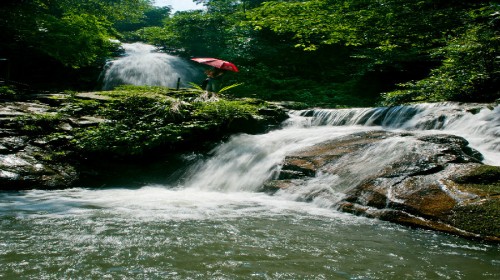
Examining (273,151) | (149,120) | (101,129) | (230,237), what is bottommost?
(230,237)

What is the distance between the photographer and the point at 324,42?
9.66 m

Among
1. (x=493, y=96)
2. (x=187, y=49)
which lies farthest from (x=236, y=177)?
(x=187, y=49)

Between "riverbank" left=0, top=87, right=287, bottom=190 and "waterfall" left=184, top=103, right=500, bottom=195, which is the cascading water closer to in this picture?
"waterfall" left=184, top=103, right=500, bottom=195

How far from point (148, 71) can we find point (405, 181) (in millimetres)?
16738

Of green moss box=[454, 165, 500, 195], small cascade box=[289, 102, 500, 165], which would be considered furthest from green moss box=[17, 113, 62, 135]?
green moss box=[454, 165, 500, 195]

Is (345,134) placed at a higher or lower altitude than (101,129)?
higher

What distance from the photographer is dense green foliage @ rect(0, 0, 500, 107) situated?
8297 mm

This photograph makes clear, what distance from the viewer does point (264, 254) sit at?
2.70 metres

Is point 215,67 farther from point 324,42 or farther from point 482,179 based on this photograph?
point 482,179

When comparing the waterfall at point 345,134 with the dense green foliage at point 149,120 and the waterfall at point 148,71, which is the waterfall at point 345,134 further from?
the waterfall at point 148,71

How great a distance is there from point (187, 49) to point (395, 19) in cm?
1577

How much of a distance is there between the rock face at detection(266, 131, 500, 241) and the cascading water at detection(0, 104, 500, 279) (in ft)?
0.26

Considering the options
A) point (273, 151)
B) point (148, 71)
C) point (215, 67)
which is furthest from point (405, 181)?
point (148, 71)

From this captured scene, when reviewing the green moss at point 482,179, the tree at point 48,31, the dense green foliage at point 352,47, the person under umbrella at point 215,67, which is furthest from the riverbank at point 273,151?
the tree at point 48,31
